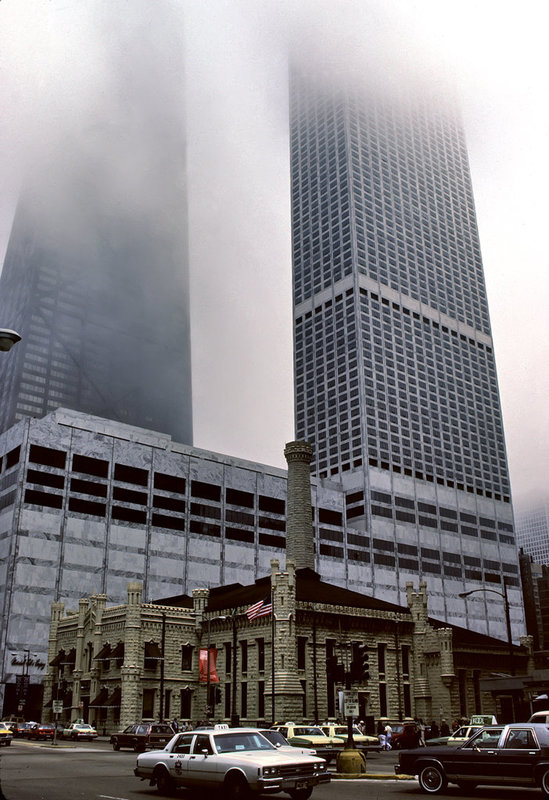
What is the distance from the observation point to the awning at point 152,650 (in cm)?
6059

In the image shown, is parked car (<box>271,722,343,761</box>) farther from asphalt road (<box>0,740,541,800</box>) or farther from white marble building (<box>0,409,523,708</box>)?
white marble building (<box>0,409,523,708</box>)

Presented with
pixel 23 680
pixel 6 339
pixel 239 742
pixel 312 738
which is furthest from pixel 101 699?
pixel 6 339

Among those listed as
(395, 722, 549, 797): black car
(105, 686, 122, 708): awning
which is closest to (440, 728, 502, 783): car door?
(395, 722, 549, 797): black car

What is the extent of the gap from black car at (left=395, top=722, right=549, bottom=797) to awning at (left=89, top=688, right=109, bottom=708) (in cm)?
4748

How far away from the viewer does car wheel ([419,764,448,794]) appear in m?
19.8

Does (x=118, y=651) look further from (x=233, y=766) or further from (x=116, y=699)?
(x=233, y=766)

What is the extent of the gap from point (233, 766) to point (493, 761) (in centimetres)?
690

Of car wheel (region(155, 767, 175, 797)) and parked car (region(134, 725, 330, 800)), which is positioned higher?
parked car (region(134, 725, 330, 800))

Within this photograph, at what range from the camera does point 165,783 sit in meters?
19.0

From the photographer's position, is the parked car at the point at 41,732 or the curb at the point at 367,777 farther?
the parked car at the point at 41,732

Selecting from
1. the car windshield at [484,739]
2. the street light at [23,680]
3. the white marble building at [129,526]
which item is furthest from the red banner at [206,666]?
the white marble building at [129,526]

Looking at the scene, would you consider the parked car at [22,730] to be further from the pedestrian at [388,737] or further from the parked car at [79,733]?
the pedestrian at [388,737]

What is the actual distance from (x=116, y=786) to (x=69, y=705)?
171ft

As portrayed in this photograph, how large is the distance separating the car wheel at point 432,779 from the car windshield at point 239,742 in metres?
Answer: 4.76
